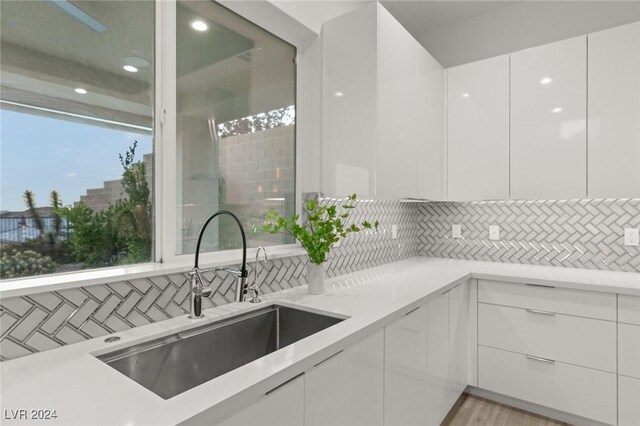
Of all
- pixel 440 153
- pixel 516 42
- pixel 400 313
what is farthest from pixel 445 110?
pixel 400 313

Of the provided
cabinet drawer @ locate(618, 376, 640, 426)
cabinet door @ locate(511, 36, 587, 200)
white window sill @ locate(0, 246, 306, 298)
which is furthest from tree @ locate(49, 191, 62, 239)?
cabinet drawer @ locate(618, 376, 640, 426)

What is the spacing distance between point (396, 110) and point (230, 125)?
0.96 metres

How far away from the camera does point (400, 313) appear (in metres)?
1.55

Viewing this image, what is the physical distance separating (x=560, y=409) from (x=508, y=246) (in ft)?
3.78

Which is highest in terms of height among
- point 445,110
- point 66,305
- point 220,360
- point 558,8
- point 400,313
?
point 558,8

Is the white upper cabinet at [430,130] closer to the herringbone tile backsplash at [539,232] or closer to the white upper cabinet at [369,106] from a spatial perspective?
the white upper cabinet at [369,106]

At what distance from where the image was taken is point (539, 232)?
8.98ft

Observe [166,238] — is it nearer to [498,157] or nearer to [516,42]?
[498,157]

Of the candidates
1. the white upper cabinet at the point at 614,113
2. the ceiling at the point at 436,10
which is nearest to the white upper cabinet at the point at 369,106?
the ceiling at the point at 436,10

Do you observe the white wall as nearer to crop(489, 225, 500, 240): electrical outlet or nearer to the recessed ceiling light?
crop(489, 225, 500, 240): electrical outlet

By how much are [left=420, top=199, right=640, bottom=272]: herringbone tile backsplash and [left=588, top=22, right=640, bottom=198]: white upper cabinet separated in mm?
334

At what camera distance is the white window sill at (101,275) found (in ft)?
3.43

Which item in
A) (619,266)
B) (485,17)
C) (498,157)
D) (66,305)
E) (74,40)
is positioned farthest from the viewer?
(485,17)

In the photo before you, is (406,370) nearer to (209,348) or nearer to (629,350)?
(209,348)
